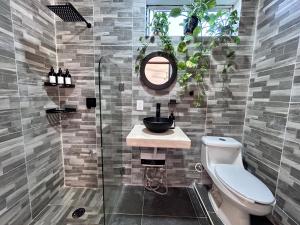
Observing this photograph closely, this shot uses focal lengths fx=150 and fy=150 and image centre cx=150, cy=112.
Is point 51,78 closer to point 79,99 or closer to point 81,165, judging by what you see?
point 79,99

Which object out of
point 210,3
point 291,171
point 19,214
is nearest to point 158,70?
point 210,3

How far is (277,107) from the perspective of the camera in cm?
142

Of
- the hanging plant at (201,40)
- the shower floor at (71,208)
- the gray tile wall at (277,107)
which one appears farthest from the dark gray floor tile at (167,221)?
the hanging plant at (201,40)

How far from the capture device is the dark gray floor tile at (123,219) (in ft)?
4.88

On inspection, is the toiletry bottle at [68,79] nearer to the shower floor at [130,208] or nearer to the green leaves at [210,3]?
the shower floor at [130,208]

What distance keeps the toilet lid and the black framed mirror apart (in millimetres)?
1122

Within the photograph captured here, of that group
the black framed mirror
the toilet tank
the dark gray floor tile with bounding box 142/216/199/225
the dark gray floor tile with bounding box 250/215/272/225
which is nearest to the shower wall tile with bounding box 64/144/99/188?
the dark gray floor tile with bounding box 142/216/199/225

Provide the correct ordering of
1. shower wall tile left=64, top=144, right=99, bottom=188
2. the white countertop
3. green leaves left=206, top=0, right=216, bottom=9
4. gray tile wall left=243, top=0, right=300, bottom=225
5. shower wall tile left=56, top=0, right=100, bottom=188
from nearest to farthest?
gray tile wall left=243, top=0, right=300, bottom=225 → the white countertop → green leaves left=206, top=0, right=216, bottom=9 → shower wall tile left=56, top=0, right=100, bottom=188 → shower wall tile left=64, top=144, right=99, bottom=188

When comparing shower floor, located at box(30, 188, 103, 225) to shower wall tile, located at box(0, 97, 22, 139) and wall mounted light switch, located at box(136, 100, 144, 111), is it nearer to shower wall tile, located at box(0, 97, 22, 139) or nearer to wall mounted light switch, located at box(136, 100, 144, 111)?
shower wall tile, located at box(0, 97, 22, 139)

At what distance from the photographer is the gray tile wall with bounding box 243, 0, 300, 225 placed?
1255 mm

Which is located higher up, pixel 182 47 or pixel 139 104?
pixel 182 47

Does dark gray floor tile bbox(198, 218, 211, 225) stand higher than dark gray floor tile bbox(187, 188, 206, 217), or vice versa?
dark gray floor tile bbox(187, 188, 206, 217)

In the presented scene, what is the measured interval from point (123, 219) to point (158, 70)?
1.67m

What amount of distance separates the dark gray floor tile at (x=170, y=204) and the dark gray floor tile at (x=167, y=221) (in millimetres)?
49
